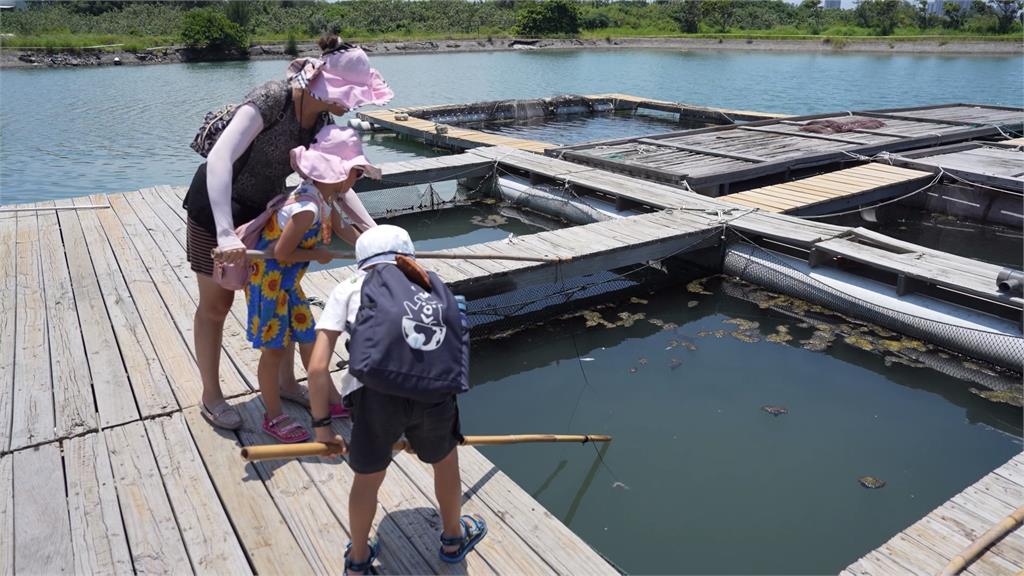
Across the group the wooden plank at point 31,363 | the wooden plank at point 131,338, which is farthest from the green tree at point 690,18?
the wooden plank at point 31,363

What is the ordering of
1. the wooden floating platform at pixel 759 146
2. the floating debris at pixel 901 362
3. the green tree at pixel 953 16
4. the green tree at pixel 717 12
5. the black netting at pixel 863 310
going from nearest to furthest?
the black netting at pixel 863 310, the floating debris at pixel 901 362, the wooden floating platform at pixel 759 146, the green tree at pixel 953 16, the green tree at pixel 717 12

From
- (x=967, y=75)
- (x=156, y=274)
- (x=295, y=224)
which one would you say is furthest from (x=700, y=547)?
(x=967, y=75)

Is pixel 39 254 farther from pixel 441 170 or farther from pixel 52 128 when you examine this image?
pixel 52 128

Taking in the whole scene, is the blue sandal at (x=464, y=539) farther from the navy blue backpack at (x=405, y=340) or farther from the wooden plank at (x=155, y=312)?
the wooden plank at (x=155, y=312)

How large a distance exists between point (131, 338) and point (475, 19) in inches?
2109

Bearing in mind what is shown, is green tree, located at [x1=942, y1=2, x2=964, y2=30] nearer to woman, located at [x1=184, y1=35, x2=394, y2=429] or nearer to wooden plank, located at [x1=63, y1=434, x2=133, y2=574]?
woman, located at [x1=184, y1=35, x2=394, y2=429]

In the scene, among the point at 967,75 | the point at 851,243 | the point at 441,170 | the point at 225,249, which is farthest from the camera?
the point at 967,75

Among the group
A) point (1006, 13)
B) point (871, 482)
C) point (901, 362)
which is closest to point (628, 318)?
point (901, 362)

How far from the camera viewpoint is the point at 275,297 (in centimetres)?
282

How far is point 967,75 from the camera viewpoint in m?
28.5

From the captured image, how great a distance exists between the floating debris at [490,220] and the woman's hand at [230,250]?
6.73 metres

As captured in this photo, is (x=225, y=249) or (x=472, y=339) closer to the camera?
(x=225, y=249)

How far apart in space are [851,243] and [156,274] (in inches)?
225

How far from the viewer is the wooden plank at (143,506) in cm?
244
